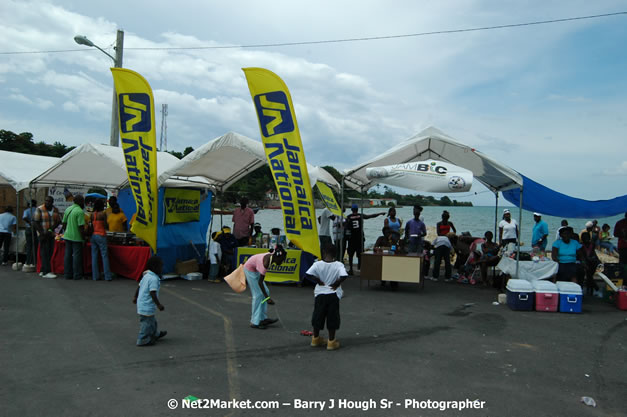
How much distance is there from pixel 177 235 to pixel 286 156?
14.6 feet

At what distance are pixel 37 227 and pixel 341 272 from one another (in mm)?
8766

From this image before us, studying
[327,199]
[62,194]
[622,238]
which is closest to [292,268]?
[327,199]

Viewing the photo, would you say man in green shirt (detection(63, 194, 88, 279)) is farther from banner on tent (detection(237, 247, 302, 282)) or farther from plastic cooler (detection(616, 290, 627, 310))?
plastic cooler (detection(616, 290, 627, 310))

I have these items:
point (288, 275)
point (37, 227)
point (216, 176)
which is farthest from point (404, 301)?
point (37, 227)

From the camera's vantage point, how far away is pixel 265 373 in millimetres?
5023

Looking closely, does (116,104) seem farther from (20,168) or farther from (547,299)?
(547,299)

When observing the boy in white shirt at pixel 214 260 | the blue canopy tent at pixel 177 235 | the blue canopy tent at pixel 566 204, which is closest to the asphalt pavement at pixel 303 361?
the boy in white shirt at pixel 214 260

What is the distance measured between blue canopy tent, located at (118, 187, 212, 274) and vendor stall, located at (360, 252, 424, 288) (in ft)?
16.1

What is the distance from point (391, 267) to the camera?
9914 mm

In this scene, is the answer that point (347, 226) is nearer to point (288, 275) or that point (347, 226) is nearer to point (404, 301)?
point (288, 275)

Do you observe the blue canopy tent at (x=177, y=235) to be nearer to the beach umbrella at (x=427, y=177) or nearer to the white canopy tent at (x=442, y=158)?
the white canopy tent at (x=442, y=158)

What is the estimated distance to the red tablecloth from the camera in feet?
35.4

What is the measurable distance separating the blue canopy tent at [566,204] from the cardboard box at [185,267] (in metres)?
8.16

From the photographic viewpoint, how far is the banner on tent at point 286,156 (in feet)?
29.9
